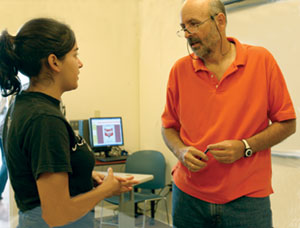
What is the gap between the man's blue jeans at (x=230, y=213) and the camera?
48.3 inches

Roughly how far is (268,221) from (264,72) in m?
0.56

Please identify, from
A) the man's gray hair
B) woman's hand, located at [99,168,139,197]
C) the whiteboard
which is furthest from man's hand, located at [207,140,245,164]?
the whiteboard

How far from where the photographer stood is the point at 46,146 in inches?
33.4

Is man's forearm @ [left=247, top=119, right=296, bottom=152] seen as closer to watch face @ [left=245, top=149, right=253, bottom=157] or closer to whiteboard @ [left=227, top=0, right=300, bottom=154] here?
watch face @ [left=245, top=149, right=253, bottom=157]

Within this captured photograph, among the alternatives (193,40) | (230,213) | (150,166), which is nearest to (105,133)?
(150,166)

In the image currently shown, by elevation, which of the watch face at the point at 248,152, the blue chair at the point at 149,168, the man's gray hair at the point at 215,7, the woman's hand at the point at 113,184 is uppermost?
the man's gray hair at the point at 215,7

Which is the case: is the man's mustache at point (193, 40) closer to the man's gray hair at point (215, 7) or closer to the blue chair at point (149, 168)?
the man's gray hair at point (215, 7)

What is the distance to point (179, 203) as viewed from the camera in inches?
54.1

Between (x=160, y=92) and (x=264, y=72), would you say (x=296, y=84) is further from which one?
(x=160, y=92)

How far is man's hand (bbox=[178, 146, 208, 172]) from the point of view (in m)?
1.24

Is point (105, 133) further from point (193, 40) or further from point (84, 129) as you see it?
point (193, 40)

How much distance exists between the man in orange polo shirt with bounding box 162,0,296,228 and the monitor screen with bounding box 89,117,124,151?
251 cm

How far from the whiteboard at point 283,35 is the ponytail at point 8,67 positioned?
6.48 feet

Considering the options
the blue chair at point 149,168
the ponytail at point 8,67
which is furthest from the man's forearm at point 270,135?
the blue chair at point 149,168
